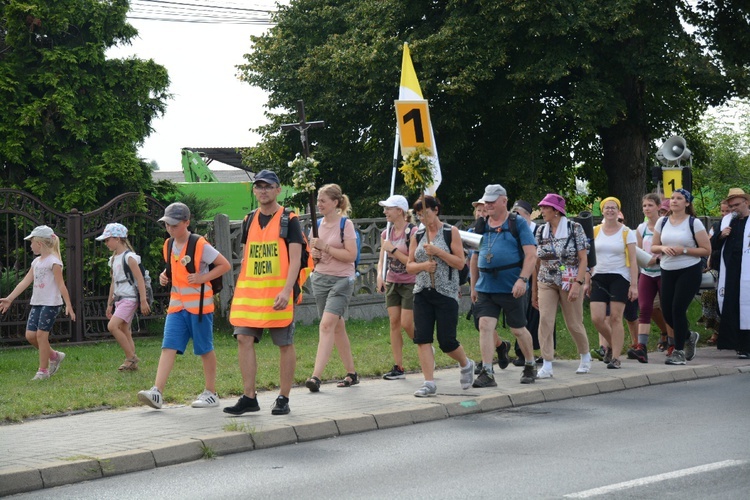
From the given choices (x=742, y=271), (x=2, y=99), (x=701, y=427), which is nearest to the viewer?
(x=701, y=427)

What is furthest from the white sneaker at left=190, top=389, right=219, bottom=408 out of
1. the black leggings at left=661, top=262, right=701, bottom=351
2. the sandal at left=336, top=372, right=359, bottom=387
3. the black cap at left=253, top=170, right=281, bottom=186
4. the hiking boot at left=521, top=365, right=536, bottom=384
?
the black leggings at left=661, top=262, right=701, bottom=351

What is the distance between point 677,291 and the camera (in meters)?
13.0

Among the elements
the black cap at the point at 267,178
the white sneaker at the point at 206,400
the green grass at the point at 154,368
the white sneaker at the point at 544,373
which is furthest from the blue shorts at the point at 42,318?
the white sneaker at the point at 544,373

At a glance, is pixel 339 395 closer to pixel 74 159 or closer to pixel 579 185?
pixel 74 159

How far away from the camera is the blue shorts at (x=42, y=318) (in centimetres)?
1267

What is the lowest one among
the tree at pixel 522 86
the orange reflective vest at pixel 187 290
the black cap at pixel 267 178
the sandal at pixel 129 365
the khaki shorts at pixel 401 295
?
the sandal at pixel 129 365

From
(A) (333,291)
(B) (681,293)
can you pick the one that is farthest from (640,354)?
(A) (333,291)

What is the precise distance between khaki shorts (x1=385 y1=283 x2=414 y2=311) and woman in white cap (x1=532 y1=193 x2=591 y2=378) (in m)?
1.38

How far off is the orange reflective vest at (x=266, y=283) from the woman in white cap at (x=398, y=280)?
7.86ft

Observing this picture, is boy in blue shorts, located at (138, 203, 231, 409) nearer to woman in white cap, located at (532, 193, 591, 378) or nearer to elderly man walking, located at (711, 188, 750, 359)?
woman in white cap, located at (532, 193, 591, 378)

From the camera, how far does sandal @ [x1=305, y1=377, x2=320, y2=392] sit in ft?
35.2

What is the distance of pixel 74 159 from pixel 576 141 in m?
14.4

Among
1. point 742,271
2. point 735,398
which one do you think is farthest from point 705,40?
point 735,398

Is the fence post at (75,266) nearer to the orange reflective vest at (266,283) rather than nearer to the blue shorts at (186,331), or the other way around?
the blue shorts at (186,331)
